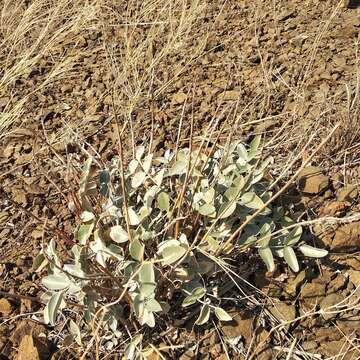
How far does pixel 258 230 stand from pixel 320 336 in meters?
0.26

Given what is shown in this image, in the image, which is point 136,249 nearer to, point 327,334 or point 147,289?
point 147,289

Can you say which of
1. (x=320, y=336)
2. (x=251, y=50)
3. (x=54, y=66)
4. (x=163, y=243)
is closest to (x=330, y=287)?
(x=320, y=336)

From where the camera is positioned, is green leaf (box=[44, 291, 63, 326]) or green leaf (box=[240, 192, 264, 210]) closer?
green leaf (box=[44, 291, 63, 326])

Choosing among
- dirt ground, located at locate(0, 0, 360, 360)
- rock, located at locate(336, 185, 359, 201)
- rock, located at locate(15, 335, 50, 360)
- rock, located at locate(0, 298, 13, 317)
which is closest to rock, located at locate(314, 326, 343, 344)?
dirt ground, located at locate(0, 0, 360, 360)

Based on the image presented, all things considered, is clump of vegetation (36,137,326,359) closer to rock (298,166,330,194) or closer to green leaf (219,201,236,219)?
green leaf (219,201,236,219)

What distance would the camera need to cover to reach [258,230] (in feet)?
3.85

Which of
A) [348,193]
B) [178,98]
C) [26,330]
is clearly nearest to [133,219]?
[26,330]

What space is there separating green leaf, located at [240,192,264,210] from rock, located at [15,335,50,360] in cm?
53

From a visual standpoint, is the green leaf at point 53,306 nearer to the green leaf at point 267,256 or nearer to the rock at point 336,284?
the green leaf at point 267,256

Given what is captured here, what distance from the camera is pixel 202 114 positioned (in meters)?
1.70

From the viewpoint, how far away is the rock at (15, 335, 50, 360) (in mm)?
1159

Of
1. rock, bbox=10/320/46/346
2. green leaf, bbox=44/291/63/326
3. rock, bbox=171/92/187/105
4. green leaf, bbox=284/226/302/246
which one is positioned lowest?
rock, bbox=10/320/46/346

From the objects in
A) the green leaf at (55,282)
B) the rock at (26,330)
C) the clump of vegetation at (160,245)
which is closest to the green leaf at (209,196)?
the clump of vegetation at (160,245)

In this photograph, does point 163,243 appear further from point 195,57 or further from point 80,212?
point 195,57
